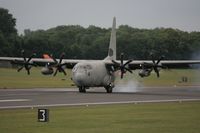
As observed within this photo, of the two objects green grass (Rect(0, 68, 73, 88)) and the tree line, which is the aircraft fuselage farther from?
the tree line

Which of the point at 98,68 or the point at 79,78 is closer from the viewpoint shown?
the point at 79,78

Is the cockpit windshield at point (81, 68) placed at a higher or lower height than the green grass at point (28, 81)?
higher

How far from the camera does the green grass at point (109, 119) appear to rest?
92.5 feet

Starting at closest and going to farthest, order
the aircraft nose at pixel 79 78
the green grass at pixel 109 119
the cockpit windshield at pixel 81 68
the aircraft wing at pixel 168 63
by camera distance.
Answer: the green grass at pixel 109 119
the aircraft nose at pixel 79 78
the cockpit windshield at pixel 81 68
the aircraft wing at pixel 168 63

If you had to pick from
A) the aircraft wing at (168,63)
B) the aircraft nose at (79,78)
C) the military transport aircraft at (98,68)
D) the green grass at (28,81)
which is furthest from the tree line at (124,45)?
the aircraft nose at (79,78)

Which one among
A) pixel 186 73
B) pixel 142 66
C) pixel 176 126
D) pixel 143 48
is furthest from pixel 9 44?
pixel 176 126

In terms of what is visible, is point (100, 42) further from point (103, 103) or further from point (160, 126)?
point (160, 126)

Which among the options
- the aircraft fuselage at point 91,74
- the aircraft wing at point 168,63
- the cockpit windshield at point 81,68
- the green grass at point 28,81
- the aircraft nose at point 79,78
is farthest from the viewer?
the green grass at point 28,81

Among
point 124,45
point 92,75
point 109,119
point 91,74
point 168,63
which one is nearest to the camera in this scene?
point 109,119

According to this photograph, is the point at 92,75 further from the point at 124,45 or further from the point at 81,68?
the point at 124,45

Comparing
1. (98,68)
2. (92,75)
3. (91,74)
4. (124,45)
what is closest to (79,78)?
(91,74)

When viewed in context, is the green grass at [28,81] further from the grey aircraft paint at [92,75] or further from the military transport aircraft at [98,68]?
the grey aircraft paint at [92,75]

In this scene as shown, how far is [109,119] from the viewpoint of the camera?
32625 mm

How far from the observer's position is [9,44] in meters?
127
